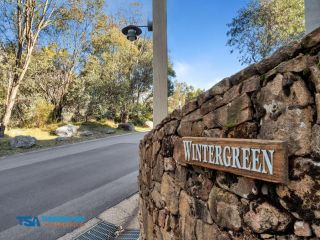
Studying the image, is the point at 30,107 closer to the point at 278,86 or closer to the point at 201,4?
the point at 201,4

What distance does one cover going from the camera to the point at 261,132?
1370 millimetres

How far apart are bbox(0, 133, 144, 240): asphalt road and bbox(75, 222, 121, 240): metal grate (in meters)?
0.40

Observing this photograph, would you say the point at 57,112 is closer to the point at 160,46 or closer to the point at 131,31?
the point at 131,31

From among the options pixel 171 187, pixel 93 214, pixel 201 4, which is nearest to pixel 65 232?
pixel 93 214

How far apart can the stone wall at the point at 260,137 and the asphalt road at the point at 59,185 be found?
3120mm

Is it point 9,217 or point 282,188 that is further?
A: point 9,217

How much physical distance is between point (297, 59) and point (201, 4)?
7.63 metres

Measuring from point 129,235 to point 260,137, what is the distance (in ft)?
10.8

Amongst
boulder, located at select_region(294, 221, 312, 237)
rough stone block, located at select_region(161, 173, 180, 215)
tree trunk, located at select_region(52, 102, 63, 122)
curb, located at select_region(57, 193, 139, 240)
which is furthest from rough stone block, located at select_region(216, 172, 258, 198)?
tree trunk, located at select_region(52, 102, 63, 122)

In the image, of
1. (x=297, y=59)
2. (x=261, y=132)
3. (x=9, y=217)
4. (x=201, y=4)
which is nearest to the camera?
(x=297, y=59)

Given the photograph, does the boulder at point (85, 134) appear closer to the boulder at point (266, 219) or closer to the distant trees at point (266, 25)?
the distant trees at point (266, 25)

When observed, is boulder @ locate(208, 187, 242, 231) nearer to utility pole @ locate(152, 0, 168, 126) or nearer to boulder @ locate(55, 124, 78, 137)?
utility pole @ locate(152, 0, 168, 126)

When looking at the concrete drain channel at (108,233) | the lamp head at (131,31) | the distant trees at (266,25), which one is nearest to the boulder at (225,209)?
the concrete drain channel at (108,233)

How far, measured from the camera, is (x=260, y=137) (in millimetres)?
1370
